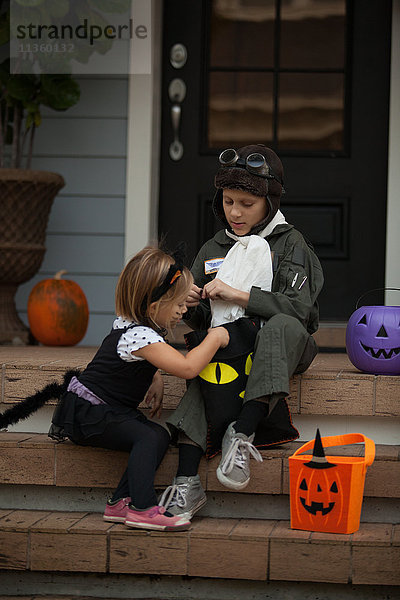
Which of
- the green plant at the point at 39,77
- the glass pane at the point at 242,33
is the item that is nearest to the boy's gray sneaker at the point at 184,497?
the green plant at the point at 39,77

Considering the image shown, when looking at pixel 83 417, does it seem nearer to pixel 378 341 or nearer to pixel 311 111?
pixel 378 341

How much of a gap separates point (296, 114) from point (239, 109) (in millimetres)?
316

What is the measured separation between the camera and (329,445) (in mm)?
2707

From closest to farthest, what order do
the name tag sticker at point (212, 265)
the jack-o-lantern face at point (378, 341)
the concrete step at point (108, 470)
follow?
the concrete step at point (108, 470) → the jack-o-lantern face at point (378, 341) → the name tag sticker at point (212, 265)

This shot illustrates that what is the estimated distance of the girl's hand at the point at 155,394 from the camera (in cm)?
291

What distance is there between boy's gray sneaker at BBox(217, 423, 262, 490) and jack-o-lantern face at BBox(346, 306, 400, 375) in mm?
604

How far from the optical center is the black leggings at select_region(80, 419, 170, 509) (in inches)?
101

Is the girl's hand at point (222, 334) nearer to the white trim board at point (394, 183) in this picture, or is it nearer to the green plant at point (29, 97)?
the white trim board at point (394, 183)

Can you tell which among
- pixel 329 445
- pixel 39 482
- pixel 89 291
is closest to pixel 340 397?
pixel 329 445

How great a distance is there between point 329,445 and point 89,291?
7.50ft

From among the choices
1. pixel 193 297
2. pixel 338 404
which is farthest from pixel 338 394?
pixel 193 297

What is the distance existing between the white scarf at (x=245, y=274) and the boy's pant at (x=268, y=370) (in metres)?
0.19

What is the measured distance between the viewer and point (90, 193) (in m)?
4.68

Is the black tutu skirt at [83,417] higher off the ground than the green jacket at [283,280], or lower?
lower
